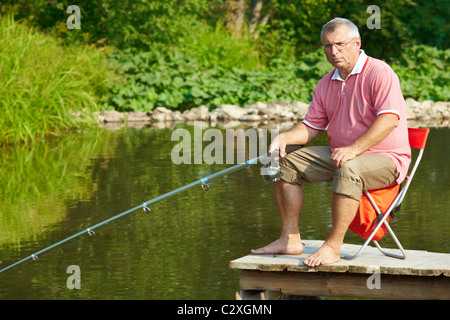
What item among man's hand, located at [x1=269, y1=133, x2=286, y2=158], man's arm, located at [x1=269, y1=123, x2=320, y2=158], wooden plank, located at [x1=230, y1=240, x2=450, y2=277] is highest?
man's arm, located at [x1=269, y1=123, x2=320, y2=158]

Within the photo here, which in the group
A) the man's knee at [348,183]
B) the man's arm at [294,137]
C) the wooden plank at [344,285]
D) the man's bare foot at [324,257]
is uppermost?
the man's arm at [294,137]

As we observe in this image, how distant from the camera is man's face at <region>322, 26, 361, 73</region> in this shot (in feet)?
18.2

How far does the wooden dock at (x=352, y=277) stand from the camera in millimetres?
5227

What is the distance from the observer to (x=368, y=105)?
5574 mm

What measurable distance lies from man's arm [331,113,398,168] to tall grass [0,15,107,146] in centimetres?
953

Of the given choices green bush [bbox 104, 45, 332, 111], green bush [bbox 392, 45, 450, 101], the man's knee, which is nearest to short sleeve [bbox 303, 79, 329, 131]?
the man's knee

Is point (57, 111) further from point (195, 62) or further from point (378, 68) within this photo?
point (378, 68)

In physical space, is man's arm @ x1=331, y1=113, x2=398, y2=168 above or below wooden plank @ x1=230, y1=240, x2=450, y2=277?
above

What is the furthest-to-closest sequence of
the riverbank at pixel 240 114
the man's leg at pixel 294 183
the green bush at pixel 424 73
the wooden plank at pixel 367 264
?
the green bush at pixel 424 73
the riverbank at pixel 240 114
the man's leg at pixel 294 183
the wooden plank at pixel 367 264

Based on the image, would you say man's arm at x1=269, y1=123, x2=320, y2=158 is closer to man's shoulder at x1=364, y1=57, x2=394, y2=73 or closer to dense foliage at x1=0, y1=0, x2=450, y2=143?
man's shoulder at x1=364, y1=57, x2=394, y2=73

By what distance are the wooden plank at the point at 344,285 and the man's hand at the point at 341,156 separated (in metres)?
0.62

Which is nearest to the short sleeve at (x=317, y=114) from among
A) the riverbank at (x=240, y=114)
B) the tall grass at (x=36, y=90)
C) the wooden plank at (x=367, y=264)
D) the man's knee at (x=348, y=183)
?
the man's knee at (x=348, y=183)

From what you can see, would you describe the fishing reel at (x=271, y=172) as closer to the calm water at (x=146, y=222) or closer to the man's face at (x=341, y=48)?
the man's face at (x=341, y=48)

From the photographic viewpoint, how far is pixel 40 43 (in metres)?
16.6
